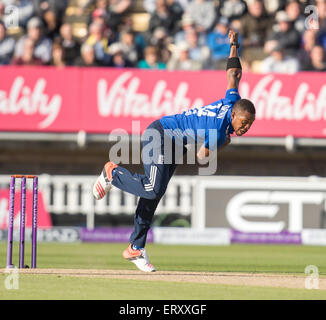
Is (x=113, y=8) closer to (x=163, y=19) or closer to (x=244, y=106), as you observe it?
(x=163, y=19)

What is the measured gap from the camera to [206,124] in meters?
9.41

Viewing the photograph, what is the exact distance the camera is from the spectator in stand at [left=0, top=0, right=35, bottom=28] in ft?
66.1

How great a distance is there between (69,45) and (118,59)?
1.33 meters

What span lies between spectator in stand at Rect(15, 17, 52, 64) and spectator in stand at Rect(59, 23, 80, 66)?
32cm


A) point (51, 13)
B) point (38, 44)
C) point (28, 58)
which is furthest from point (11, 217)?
point (51, 13)

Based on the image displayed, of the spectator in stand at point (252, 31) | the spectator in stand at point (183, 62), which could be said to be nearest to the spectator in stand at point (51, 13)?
the spectator in stand at point (183, 62)

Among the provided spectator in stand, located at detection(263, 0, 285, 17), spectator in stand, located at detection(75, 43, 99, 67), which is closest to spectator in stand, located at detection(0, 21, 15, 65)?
spectator in stand, located at detection(75, 43, 99, 67)

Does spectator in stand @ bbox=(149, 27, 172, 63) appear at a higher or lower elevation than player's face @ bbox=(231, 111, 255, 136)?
higher

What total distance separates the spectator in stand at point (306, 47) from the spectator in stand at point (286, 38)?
15 centimetres

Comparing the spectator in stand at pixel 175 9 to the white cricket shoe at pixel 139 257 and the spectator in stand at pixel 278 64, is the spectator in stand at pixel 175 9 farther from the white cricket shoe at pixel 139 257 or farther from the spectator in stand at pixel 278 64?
the white cricket shoe at pixel 139 257

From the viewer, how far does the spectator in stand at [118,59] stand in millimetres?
18531

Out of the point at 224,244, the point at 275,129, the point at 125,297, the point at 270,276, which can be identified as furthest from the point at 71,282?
the point at 275,129

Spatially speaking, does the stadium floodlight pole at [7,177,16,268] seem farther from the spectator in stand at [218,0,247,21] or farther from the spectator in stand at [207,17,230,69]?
the spectator in stand at [218,0,247,21]

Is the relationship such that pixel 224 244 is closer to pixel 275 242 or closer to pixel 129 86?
pixel 275 242
